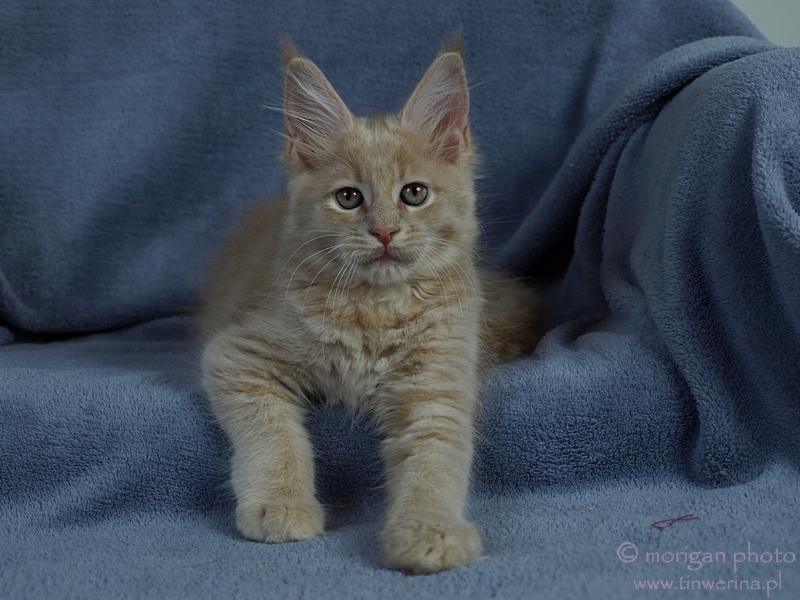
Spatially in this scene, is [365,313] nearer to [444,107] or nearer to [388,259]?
[388,259]

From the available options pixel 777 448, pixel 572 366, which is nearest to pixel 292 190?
pixel 572 366

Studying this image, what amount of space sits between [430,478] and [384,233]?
482mm

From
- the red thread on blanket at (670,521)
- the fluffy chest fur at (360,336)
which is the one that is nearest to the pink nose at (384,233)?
the fluffy chest fur at (360,336)

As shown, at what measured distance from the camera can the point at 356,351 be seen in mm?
1554

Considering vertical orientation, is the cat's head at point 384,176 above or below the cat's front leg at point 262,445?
above

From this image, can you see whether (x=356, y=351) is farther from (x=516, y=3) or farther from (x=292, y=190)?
(x=516, y=3)

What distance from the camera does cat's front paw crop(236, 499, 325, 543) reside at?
1306mm

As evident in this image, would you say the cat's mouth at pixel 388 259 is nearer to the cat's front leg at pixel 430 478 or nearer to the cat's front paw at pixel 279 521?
the cat's front leg at pixel 430 478

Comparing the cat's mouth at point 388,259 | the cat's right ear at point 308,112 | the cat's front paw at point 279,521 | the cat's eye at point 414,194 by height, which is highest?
the cat's right ear at point 308,112

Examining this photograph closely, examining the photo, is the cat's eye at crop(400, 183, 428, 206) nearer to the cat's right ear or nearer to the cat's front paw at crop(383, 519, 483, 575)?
the cat's right ear

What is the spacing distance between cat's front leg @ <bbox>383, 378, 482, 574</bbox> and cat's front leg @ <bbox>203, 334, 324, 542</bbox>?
169 millimetres

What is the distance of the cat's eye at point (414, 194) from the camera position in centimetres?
157

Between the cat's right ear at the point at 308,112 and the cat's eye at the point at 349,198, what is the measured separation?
14 centimetres

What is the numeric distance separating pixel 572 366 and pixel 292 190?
2.41ft
